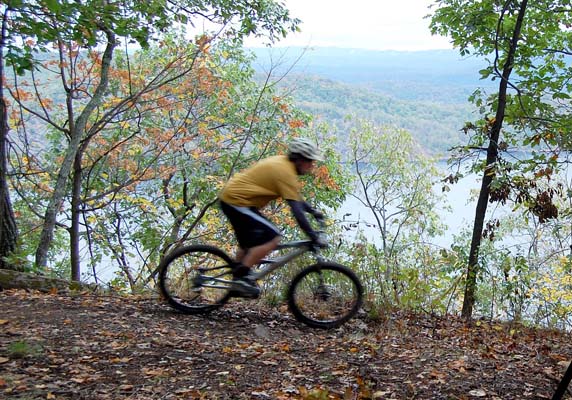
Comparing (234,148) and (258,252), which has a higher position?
(234,148)

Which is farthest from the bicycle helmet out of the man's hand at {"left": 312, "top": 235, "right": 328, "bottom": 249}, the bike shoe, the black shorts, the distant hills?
the distant hills

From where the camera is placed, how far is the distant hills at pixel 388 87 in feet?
61.1

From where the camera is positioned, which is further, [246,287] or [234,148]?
[234,148]

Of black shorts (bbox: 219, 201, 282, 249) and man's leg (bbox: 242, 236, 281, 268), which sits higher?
black shorts (bbox: 219, 201, 282, 249)

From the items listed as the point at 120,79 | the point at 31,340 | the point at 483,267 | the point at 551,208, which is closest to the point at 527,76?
the point at 551,208

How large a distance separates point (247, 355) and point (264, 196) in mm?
1549

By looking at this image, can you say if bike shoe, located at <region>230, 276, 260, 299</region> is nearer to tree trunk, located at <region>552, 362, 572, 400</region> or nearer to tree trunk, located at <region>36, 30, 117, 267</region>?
tree trunk, located at <region>552, 362, 572, 400</region>

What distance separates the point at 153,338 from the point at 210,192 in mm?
10386

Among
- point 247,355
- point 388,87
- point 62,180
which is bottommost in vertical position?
point 247,355

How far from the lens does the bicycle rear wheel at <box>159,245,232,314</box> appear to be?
233 inches

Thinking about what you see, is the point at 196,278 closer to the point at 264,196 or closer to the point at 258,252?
the point at 258,252

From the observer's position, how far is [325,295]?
594 centimetres

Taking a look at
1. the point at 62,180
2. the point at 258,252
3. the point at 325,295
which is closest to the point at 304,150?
the point at 258,252

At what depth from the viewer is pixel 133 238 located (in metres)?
15.2
